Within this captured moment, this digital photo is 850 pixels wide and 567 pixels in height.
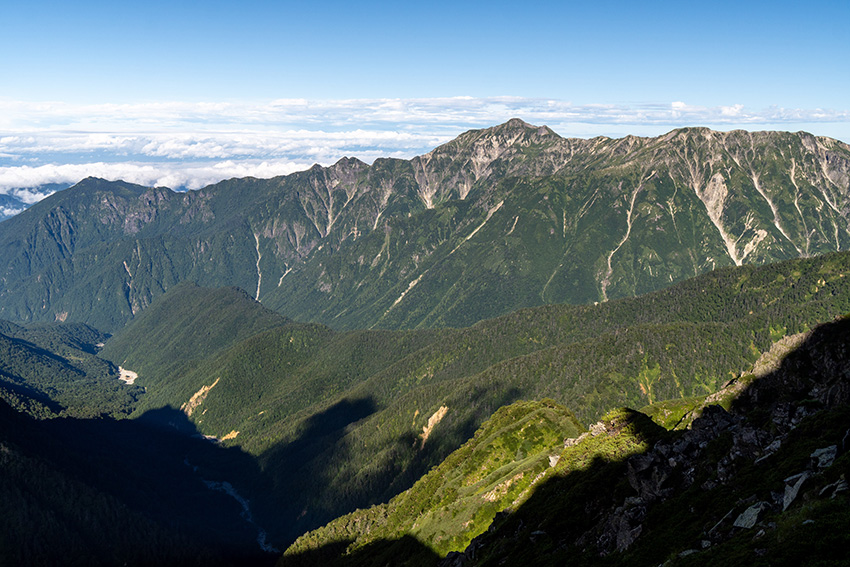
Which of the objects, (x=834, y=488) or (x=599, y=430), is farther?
(x=599, y=430)

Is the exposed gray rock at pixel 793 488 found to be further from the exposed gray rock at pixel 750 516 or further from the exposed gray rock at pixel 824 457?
the exposed gray rock at pixel 824 457

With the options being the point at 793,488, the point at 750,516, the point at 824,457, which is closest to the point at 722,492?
the point at 824,457

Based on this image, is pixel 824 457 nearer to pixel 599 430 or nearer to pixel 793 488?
pixel 793 488

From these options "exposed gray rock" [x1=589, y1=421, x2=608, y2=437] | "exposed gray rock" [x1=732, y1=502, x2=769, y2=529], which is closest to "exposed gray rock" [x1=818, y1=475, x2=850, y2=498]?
"exposed gray rock" [x1=732, y1=502, x2=769, y2=529]

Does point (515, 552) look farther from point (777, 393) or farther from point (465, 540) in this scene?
point (777, 393)

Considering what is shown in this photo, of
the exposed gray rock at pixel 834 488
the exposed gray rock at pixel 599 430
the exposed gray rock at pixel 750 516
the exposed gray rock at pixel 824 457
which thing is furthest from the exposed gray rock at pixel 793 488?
the exposed gray rock at pixel 599 430

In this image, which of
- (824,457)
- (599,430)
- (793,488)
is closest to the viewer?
(793,488)

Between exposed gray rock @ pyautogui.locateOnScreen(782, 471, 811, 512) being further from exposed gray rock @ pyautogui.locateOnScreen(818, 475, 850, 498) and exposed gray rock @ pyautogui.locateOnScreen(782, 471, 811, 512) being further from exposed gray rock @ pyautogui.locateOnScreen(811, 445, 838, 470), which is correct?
exposed gray rock @ pyautogui.locateOnScreen(818, 475, 850, 498)

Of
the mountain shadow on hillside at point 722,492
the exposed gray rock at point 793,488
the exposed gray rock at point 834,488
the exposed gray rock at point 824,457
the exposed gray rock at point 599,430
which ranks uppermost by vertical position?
the exposed gray rock at point 834,488

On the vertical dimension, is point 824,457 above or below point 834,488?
below
